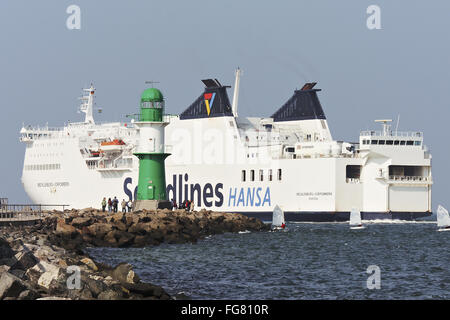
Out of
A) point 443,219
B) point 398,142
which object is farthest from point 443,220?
point 398,142

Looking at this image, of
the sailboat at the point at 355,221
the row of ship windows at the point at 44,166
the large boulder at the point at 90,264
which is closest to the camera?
the large boulder at the point at 90,264

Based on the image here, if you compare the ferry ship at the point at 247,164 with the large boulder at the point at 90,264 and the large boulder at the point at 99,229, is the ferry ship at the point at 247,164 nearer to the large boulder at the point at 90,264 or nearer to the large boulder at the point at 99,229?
the large boulder at the point at 99,229

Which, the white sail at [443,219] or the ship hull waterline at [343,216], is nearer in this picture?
the white sail at [443,219]

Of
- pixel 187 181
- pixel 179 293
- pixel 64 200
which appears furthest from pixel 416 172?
pixel 179 293

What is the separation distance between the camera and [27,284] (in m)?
16.0

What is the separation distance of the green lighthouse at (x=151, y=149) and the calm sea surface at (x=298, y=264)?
4.55 metres

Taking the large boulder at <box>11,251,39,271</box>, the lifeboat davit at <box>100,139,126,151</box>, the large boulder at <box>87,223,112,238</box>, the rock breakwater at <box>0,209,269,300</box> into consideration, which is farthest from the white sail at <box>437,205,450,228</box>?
the large boulder at <box>11,251,39,271</box>

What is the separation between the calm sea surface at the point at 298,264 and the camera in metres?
20.2

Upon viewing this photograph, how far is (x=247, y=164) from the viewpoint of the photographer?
169ft

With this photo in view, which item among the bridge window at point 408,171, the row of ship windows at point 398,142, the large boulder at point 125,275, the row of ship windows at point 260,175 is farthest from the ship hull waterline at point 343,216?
the large boulder at point 125,275

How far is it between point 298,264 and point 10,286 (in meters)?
12.5

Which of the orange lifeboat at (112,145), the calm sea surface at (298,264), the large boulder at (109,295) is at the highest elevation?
the orange lifeboat at (112,145)

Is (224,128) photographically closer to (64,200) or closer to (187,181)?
(187,181)

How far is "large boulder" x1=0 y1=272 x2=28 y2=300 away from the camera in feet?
49.6
